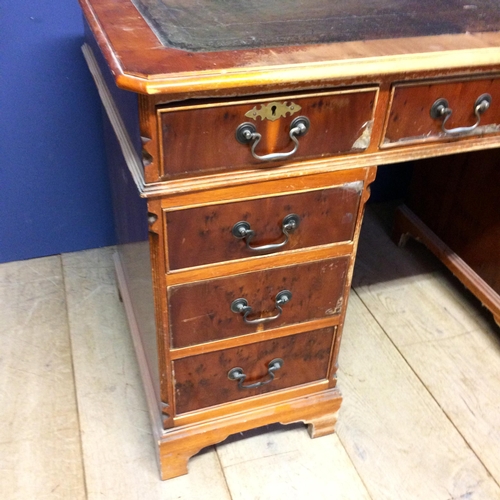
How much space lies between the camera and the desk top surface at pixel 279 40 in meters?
0.74

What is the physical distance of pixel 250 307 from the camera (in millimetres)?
1000

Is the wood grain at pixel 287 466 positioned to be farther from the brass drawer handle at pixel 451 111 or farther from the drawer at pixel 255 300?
the brass drawer handle at pixel 451 111

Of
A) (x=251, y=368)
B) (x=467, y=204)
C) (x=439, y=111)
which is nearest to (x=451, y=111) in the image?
(x=439, y=111)

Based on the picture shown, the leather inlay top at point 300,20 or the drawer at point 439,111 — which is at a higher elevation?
the leather inlay top at point 300,20

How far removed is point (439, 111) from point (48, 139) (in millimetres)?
1032

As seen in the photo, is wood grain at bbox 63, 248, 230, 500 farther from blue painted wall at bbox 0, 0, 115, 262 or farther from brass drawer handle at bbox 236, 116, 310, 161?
brass drawer handle at bbox 236, 116, 310, 161

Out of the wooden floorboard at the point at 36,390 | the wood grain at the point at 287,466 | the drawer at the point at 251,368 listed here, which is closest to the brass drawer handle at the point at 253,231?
the drawer at the point at 251,368

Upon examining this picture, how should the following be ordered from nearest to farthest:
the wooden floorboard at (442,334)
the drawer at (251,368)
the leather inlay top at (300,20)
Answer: the leather inlay top at (300,20), the drawer at (251,368), the wooden floorboard at (442,334)

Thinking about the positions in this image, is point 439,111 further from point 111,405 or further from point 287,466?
point 111,405

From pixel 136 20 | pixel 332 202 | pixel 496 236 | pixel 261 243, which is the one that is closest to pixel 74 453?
pixel 261 243

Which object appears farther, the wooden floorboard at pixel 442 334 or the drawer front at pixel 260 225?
the wooden floorboard at pixel 442 334

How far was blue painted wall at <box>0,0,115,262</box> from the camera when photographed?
138 cm

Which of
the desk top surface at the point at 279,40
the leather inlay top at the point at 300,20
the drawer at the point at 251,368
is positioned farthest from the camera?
the drawer at the point at 251,368

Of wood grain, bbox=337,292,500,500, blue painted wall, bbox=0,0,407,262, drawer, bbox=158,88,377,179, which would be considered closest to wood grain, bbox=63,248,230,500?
blue painted wall, bbox=0,0,407,262
